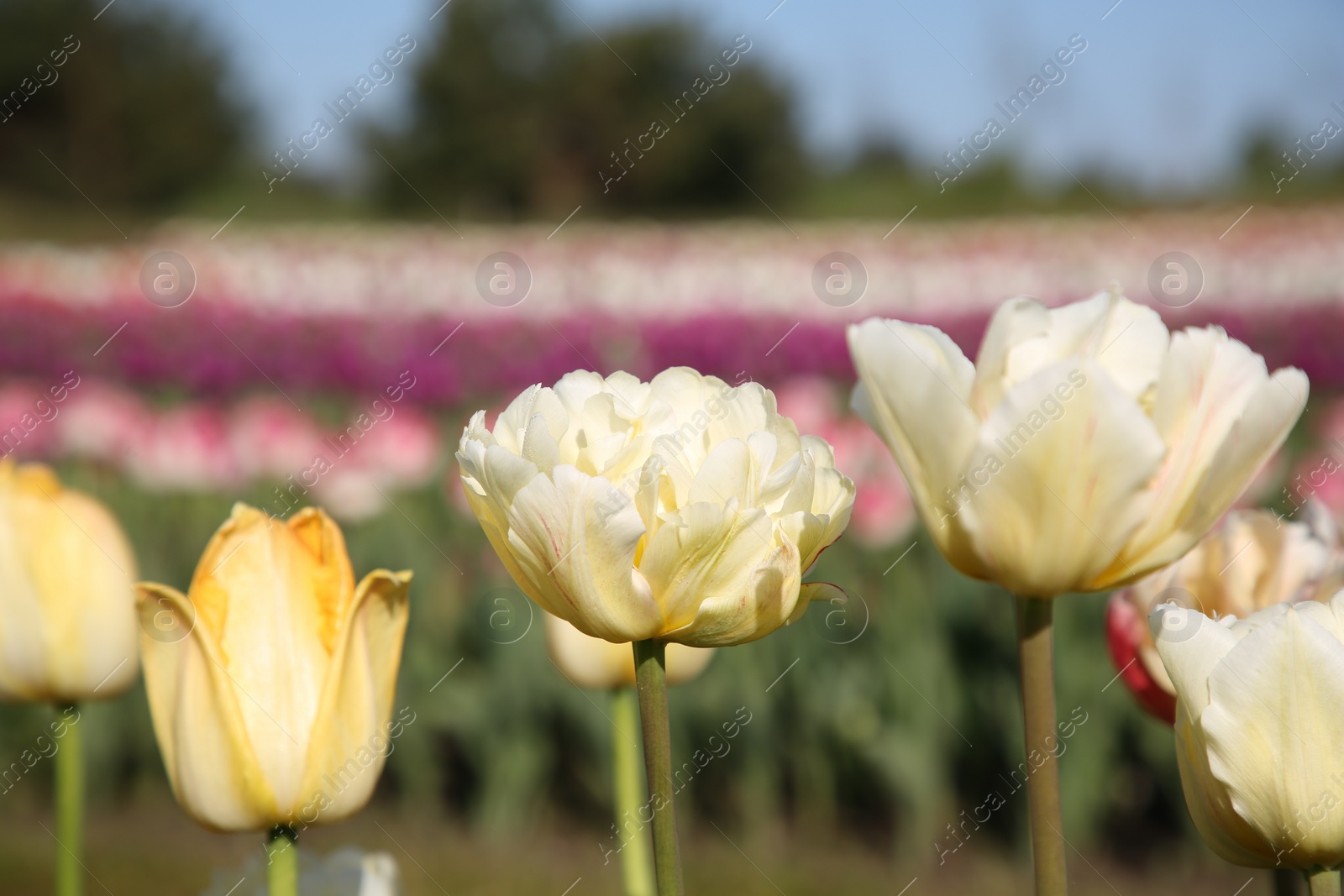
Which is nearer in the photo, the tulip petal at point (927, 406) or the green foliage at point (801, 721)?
the tulip petal at point (927, 406)

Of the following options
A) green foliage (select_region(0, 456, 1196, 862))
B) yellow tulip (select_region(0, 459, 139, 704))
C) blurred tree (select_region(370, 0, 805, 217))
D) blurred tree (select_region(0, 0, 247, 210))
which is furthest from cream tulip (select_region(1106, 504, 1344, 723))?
blurred tree (select_region(0, 0, 247, 210))

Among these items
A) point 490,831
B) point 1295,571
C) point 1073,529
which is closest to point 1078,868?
point 490,831

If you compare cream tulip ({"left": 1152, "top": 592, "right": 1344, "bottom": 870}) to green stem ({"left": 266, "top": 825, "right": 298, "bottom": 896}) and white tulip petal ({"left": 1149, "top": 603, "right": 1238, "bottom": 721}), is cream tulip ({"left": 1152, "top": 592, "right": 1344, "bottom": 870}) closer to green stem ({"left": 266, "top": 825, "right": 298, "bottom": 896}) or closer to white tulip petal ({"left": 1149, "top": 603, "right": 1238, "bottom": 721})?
white tulip petal ({"left": 1149, "top": 603, "right": 1238, "bottom": 721})

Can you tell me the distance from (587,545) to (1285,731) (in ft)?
1.20

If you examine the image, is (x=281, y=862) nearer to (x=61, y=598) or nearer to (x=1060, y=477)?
(x=61, y=598)

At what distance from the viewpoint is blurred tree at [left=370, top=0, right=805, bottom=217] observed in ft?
82.5

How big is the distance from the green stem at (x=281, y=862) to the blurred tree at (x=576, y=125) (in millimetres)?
24134

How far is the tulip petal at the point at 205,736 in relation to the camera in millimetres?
734

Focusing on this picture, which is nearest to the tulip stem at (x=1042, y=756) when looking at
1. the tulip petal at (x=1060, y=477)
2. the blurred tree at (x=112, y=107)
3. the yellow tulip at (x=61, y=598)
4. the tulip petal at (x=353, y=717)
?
the tulip petal at (x=1060, y=477)

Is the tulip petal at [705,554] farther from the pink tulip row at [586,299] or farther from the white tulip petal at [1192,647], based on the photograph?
the pink tulip row at [586,299]

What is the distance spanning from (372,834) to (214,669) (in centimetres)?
285

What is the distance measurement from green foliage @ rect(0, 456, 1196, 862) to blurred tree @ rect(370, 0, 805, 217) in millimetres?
21696

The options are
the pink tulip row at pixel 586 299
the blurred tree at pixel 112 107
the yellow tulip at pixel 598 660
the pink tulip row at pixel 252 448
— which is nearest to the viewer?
the yellow tulip at pixel 598 660

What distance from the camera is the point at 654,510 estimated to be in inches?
26.4
